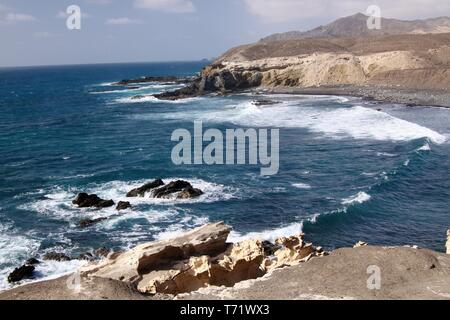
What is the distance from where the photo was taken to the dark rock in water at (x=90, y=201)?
31.9 metres

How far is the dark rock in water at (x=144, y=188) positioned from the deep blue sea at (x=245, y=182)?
0.98 m

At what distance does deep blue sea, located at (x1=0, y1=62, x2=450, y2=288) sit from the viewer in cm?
2766

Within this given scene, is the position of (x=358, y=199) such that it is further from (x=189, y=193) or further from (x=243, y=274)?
(x=243, y=274)

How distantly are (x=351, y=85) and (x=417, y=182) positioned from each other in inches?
2422

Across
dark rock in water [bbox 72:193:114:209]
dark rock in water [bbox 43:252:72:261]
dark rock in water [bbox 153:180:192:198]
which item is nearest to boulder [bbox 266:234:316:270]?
dark rock in water [bbox 43:252:72:261]

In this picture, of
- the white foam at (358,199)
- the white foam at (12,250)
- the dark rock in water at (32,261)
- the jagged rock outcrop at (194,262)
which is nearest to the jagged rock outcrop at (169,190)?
the white foam at (12,250)

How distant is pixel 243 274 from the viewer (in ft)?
52.4

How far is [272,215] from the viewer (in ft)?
99.9

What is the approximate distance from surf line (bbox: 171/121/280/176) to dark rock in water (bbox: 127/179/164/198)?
25.4 feet

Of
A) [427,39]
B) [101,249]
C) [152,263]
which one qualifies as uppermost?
[427,39]

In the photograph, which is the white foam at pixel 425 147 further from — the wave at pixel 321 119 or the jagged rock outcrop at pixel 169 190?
the jagged rock outcrop at pixel 169 190

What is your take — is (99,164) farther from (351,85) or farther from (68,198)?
(351,85)

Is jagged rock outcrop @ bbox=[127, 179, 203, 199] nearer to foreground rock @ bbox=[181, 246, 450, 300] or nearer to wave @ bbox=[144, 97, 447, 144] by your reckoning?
foreground rock @ bbox=[181, 246, 450, 300]

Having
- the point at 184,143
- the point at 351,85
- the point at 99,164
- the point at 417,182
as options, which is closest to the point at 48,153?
the point at 99,164
